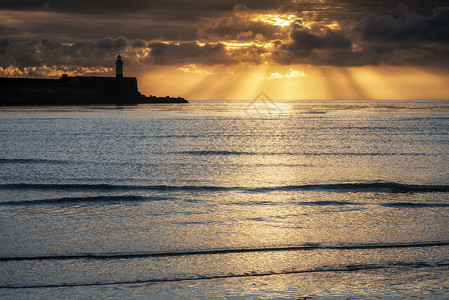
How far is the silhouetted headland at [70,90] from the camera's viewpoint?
438 feet

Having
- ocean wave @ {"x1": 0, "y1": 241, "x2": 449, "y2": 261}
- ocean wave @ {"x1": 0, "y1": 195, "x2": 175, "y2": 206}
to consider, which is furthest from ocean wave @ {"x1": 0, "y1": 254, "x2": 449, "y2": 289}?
ocean wave @ {"x1": 0, "y1": 195, "x2": 175, "y2": 206}

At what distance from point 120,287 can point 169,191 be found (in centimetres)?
806

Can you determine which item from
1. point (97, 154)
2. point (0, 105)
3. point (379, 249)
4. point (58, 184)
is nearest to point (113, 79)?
point (0, 105)

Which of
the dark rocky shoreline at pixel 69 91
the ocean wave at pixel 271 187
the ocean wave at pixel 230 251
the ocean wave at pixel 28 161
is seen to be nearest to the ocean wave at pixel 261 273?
the ocean wave at pixel 230 251

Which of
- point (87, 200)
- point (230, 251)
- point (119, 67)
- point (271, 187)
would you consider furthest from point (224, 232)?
point (119, 67)

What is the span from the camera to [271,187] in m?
14.1

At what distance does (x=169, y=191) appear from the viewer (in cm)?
1377

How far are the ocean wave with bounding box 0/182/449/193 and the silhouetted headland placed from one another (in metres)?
126

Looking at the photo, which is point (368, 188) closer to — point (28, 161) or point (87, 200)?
point (87, 200)

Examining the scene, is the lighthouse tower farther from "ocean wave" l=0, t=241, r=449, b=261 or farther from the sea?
"ocean wave" l=0, t=241, r=449, b=261

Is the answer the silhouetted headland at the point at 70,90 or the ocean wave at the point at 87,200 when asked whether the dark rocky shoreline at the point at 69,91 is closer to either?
the silhouetted headland at the point at 70,90

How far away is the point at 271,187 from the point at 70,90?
5419 inches

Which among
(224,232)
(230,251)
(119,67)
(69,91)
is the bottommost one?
(69,91)

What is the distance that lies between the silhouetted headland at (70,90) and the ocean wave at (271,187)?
414ft
